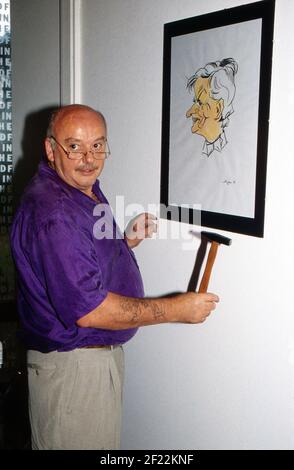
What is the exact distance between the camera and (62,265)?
1157 millimetres

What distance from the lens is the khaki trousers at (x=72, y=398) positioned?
135cm

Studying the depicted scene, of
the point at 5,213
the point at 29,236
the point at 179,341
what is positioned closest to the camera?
the point at 29,236

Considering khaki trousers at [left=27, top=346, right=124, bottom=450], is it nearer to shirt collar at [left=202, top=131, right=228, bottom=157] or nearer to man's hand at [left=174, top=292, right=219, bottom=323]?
man's hand at [left=174, top=292, right=219, bottom=323]

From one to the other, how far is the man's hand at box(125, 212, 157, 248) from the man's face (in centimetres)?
37

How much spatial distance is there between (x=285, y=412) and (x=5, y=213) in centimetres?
182

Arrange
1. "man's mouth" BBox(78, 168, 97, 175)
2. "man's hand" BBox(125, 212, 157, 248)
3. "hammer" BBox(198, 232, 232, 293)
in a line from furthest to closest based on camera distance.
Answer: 1. "man's hand" BBox(125, 212, 157, 248)
2. "man's mouth" BBox(78, 168, 97, 175)
3. "hammer" BBox(198, 232, 232, 293)

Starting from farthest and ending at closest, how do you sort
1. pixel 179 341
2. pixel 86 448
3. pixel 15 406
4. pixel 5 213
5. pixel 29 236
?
pixel 5 213, pixel 15 406, pixel 179 341, pixel 86 448, pixel 29 236

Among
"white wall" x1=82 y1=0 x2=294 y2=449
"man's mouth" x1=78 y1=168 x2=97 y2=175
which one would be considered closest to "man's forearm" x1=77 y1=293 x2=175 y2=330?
"white wall" x1=82 y1=0 x2=294 y2=449

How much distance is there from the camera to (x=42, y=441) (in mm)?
1392

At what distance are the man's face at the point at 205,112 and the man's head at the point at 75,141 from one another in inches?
11.9

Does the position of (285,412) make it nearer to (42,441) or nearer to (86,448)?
(86,448)

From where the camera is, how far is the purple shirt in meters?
1.16

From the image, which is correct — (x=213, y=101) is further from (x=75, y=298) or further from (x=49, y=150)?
(x=75, y=298)
